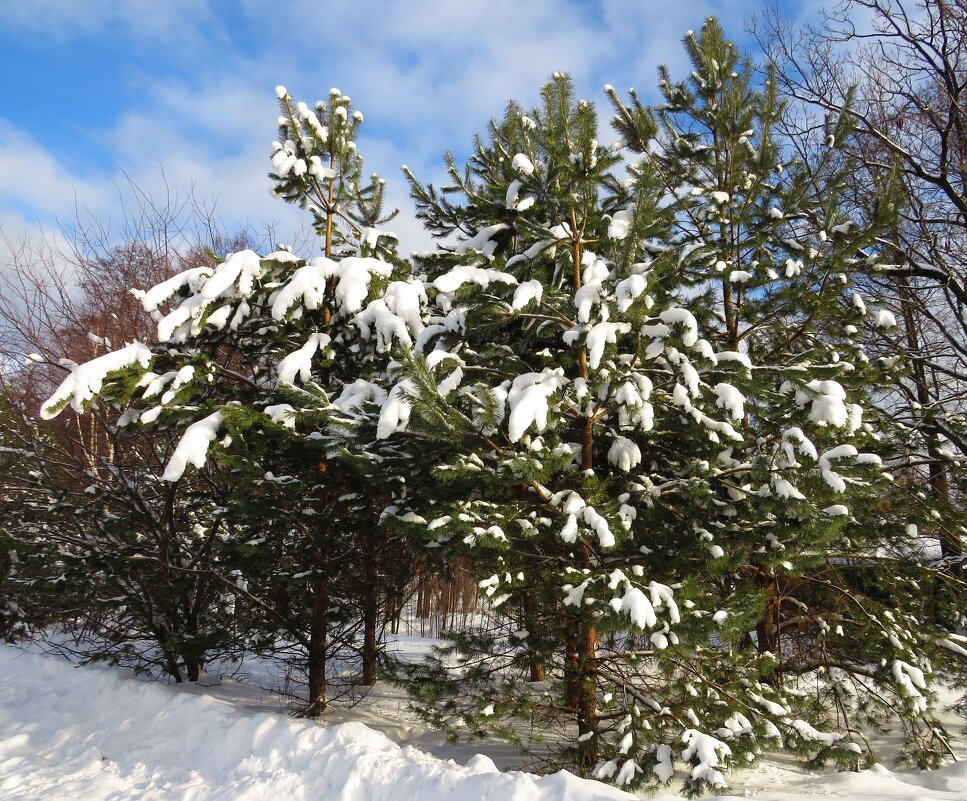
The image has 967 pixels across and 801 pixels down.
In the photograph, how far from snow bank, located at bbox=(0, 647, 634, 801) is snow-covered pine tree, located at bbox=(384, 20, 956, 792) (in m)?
0.68

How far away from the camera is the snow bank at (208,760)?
396 cm

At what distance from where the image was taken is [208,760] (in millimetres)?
4758

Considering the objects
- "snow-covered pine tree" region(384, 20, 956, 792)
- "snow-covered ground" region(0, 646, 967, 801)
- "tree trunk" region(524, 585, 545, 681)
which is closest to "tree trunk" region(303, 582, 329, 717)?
"snow-covered ground" region(0, 646, 967, 801)

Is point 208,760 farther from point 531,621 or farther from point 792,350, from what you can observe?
point 792,350

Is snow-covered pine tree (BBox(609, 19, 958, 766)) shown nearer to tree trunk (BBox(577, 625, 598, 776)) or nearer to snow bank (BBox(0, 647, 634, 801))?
tree trunk (BBox(577, 625, 598, 776))

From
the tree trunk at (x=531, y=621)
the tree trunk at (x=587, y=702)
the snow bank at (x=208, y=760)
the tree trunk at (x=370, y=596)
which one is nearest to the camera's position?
the snow bank at (x=208, y=760)

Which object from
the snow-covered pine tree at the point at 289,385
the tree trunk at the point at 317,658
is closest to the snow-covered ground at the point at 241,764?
the tree trunk at the point at 317,658

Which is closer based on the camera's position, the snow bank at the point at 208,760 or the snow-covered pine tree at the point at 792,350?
the snow bank at the point at 208,760

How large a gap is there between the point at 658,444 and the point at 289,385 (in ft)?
11.1

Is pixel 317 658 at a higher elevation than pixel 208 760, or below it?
higher

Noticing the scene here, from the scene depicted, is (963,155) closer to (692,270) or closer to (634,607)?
(692,270)

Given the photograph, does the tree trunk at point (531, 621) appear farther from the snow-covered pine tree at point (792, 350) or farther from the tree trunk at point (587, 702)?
the snow-covered pine tree at point (792, 350)

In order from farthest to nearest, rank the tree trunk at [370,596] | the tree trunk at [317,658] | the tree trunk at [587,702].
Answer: the tree trunk at [370,596], the tree trunk at [317,658], the tree trunk at [587,702]

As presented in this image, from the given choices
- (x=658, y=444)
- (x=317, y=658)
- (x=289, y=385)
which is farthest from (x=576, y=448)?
(x=317, y=658)
